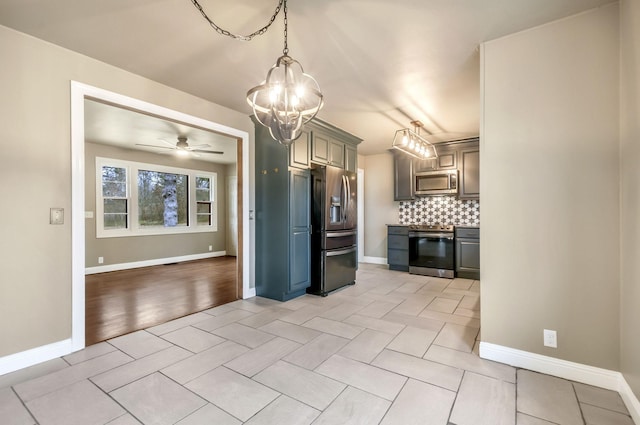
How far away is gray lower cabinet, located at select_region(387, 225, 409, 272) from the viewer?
18.2 ft

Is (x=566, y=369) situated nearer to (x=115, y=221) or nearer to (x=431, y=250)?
(x=431, y=250)

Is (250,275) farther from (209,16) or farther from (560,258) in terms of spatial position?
(560,258)

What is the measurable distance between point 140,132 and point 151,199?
207cm

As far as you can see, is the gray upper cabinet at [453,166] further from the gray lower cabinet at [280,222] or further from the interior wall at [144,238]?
the interior wall at [144,238]

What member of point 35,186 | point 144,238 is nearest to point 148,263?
point 144,238

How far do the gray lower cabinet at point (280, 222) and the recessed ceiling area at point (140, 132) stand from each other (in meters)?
0.77

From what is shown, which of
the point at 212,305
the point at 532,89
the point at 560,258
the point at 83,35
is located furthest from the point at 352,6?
the point at 212,305

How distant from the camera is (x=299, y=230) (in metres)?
3.87

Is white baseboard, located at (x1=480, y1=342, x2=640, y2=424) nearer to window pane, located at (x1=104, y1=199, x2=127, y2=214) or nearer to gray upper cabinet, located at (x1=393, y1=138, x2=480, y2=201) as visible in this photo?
gray upper cabinet, located at (x1=393, y1=138, x2=480, y2=201)

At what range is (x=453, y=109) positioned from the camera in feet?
12.0

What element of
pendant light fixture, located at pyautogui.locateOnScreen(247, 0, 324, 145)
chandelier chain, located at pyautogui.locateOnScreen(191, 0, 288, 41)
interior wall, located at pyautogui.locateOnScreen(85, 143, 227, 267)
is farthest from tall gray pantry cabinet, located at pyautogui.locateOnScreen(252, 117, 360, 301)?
interior wall, located at pyautogui.locateOnScreen(85, 143, 227, 267)

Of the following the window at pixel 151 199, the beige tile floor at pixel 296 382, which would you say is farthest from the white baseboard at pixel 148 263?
the beige tile floor at pixel 296 382

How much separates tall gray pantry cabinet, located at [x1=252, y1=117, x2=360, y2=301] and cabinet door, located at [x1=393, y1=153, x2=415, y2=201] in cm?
225

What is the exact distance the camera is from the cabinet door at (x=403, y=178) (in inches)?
223
